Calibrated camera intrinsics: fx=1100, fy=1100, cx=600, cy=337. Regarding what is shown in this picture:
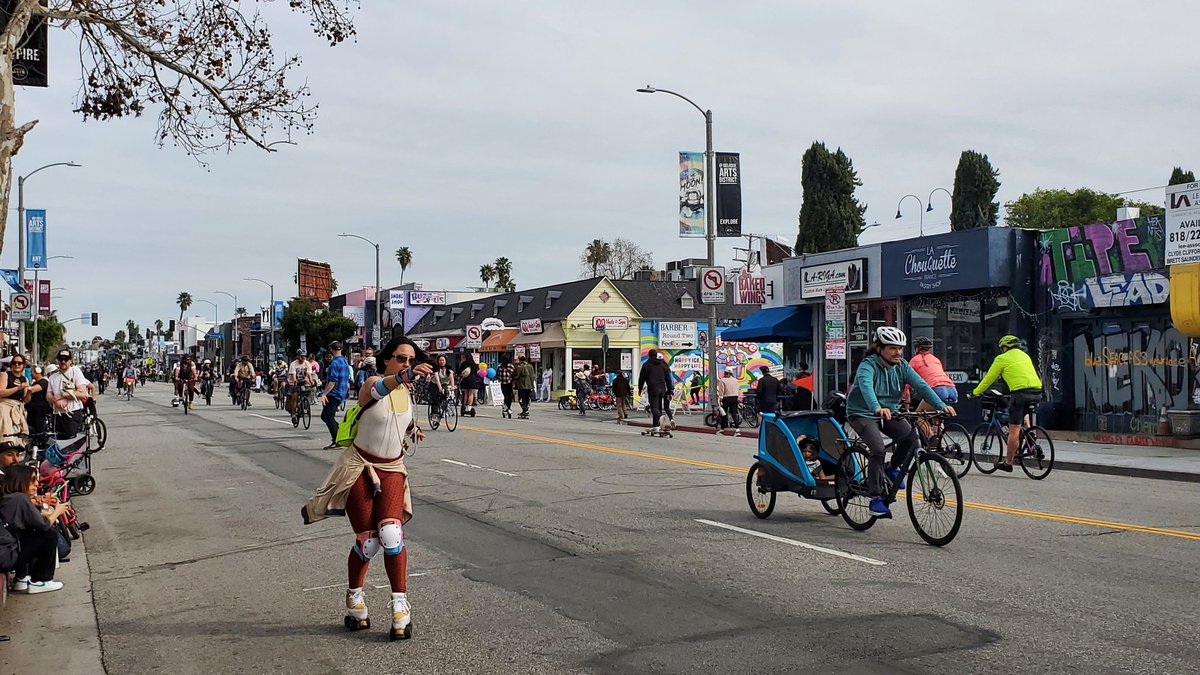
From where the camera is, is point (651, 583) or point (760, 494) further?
point (760, 494)

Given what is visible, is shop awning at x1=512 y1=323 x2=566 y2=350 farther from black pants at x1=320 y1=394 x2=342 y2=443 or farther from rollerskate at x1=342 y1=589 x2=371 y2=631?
rollerskate at x1=342 y1=589 x2=371 y2=631

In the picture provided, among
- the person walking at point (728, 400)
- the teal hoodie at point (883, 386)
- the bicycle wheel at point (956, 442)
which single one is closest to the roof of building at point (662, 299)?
the person walking at point (728, 400)

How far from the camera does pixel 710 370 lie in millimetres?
30141

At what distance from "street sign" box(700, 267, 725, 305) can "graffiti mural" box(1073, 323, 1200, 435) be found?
30.9 feet

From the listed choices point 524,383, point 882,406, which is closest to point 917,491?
point 882,406

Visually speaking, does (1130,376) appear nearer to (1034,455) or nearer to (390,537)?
(1034,455)

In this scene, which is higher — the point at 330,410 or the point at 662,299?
the point at 662,299

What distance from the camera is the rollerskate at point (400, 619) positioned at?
648cm

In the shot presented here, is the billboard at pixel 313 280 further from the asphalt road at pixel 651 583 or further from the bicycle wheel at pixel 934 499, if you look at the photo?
the bicycle wheel at pixel 934 499

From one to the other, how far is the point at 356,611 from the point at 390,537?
0.58 meters

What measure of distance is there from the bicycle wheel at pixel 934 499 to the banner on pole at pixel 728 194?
71.4 ft

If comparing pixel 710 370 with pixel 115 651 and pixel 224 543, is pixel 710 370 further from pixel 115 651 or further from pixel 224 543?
pixel 115 651

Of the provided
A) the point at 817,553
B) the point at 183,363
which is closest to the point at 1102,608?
the point at 817,553

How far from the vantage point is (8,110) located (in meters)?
9.21
